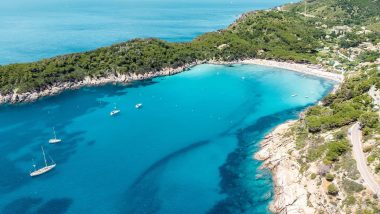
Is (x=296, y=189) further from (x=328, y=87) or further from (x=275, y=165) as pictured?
(x=328, y=87)

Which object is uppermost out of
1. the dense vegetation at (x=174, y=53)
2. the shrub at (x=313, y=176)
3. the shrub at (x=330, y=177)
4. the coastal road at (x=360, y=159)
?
the dense vegetation at (x=174, y=53)

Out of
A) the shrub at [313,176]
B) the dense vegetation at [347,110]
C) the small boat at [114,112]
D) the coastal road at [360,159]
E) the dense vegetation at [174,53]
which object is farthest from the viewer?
the dense vegetation at [174,53]

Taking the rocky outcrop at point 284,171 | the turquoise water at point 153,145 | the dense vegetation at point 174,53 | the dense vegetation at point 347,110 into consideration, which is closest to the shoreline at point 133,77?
the dense vegetation at point 174,53

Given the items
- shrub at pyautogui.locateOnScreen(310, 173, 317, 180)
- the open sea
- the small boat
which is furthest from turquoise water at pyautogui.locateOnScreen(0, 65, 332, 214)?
shrub at pyautogui.locateOnScreen(310, 173, 317, 180)

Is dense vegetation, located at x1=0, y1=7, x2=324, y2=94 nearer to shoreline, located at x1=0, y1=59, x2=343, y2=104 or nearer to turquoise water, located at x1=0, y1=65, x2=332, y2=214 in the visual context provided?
shoreline, located at x1=0, y1=59, x2=343, y2=104

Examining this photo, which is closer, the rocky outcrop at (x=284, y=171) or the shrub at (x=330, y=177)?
the rocky outcrop at (x=284, y=171)

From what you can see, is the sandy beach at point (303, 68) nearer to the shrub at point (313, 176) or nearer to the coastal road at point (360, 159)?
the coastal road at point (360, 159)

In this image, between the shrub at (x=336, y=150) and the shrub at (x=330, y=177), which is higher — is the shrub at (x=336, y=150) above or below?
above
